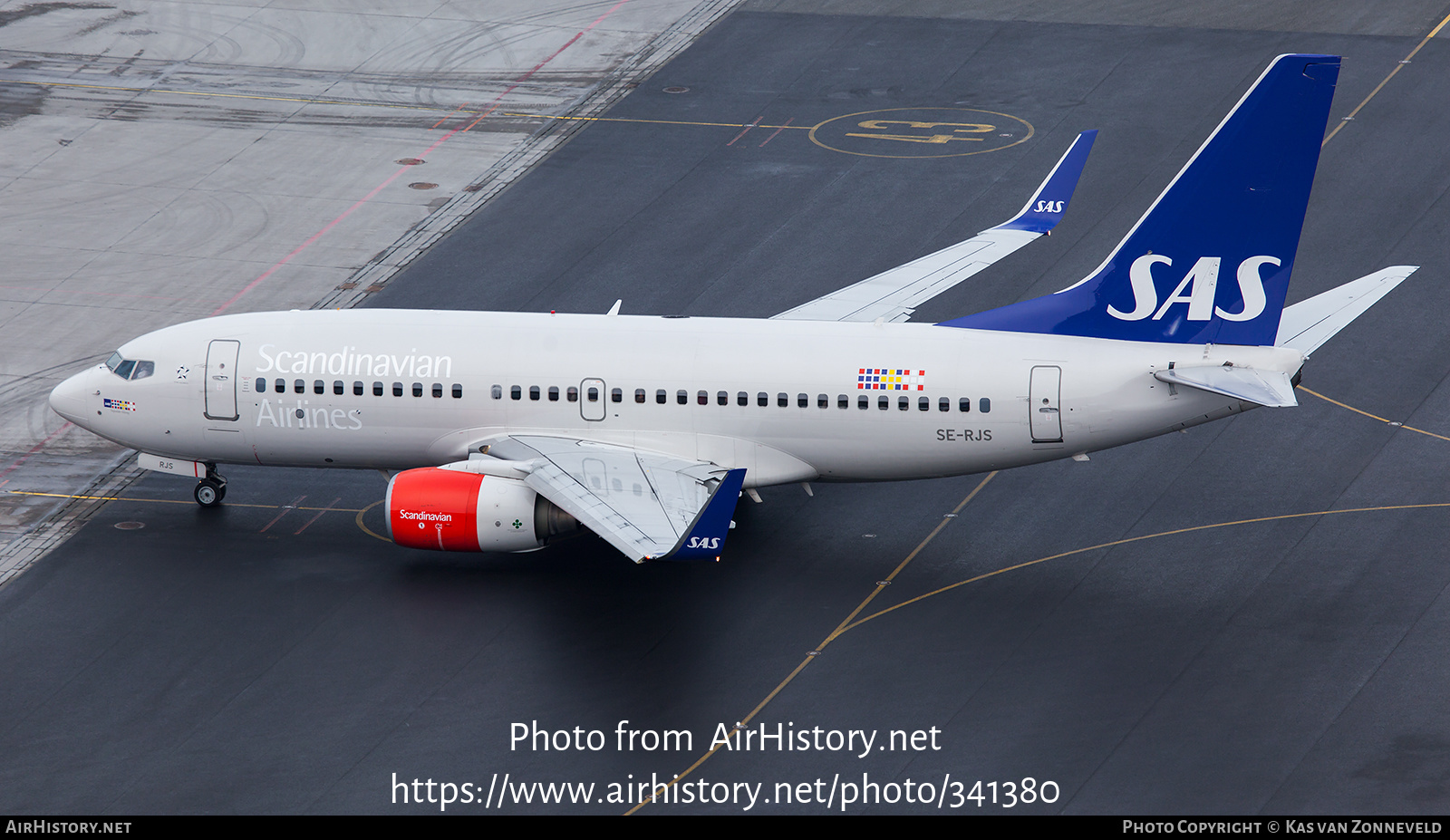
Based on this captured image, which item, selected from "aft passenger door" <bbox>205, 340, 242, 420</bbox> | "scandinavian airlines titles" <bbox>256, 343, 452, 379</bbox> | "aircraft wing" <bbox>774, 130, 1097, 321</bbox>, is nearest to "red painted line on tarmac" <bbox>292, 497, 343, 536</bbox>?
"aft passenger door" <bbox>205, 340, 242, 420</bbox>

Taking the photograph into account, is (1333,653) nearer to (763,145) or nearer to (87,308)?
(763,145)

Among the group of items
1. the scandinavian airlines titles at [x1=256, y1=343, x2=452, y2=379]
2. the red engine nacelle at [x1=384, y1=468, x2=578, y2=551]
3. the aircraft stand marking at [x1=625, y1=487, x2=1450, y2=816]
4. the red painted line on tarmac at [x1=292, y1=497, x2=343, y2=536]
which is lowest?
the red painted line on tarmac at [x1=292, y1=497, x2=343, y2=536]

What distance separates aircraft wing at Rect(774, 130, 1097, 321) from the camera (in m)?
47.8

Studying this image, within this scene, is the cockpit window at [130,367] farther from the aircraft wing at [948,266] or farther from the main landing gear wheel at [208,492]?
the aircraft wing at [948,266]

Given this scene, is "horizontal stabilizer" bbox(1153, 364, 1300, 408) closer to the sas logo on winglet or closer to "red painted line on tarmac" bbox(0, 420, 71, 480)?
the sas logo on winglet

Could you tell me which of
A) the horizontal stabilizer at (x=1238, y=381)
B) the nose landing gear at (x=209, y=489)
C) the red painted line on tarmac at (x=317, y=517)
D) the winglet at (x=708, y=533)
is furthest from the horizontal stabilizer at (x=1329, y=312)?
the nose landing gear at (x=209, y=489)

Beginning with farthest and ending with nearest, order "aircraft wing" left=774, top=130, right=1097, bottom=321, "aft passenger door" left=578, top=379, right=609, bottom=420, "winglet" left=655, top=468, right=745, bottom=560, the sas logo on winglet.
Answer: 1. "aircraft wing" left=774, top=130, right=1097, bottom=321
2. "aft passenger door" left=578, top=379, right=609, bottom=420
3. the sas logo on winglet
4. "winglet" left=655, top=468, right=745, bottom=560

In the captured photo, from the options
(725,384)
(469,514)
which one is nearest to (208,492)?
(469,514)

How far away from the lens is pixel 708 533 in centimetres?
3688

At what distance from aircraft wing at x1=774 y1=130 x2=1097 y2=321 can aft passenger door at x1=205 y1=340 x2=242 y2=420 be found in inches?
556

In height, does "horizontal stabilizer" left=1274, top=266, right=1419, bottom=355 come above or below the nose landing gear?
above

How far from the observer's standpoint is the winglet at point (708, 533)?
3681cm

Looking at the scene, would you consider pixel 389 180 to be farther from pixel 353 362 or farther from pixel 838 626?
pixel 838 626

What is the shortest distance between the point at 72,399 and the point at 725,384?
16.7 metres
